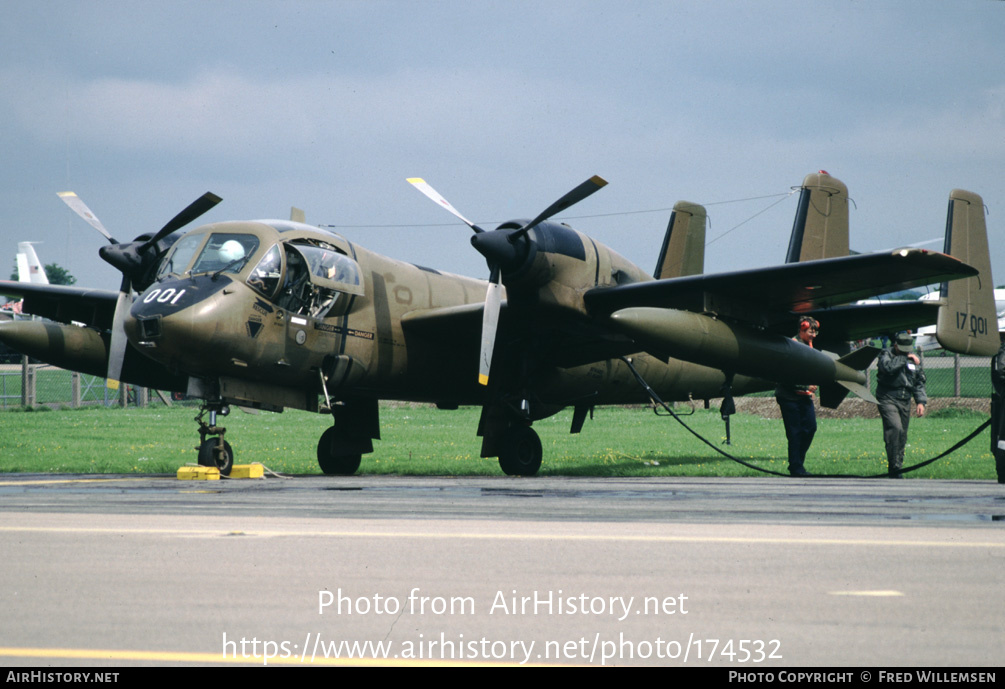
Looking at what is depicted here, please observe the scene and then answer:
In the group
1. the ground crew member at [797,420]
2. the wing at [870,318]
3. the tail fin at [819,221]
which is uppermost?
the tail fin at [819,221]

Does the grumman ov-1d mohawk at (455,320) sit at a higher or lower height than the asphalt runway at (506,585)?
higher

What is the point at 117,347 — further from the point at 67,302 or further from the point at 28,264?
the point at 28,264

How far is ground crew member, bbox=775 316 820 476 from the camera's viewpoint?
14.8 m

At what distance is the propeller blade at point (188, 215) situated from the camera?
16094mm

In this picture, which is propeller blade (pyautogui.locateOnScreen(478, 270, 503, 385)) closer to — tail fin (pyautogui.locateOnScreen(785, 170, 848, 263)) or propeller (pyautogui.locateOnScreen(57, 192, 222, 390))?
propeller (pyautogui.locateOnScreen(57, 192, 222, 390))

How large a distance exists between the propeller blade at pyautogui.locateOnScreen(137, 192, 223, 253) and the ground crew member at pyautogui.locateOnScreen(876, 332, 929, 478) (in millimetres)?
11317

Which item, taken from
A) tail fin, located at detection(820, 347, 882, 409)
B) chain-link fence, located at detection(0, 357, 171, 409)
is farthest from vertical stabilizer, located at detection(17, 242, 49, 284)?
tail fin, located at detection(820, 347, 882, 409)

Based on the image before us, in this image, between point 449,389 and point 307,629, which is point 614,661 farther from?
point 449,389

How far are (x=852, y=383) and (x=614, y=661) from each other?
Result: 48.6ft

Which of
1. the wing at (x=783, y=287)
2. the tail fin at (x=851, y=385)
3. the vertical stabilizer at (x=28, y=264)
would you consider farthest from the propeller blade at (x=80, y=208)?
the vertical stabilizer at (x=28, y=264)

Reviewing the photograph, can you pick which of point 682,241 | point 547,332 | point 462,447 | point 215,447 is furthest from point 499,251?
point 462,447

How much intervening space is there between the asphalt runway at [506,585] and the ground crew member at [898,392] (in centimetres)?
623

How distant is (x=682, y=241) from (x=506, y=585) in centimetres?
1548

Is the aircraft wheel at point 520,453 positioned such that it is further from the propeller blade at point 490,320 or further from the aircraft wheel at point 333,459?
the aircraft wheel at point 333,459
